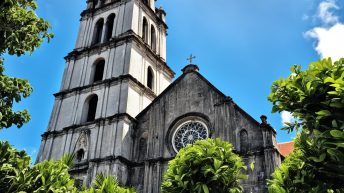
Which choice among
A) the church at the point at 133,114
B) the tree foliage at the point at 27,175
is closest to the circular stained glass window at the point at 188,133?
the church at the point at 133,114

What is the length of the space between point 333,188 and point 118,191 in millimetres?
6434

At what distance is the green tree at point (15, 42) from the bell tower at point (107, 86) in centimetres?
932

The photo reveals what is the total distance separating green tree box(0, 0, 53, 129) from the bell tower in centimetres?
932

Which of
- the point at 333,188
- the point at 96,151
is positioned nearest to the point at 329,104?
the point at 333,188

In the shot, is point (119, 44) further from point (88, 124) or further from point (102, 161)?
point (102, 161)

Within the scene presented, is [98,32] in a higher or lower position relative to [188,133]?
higher

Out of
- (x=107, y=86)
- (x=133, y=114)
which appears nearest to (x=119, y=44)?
(x=107, y=86)

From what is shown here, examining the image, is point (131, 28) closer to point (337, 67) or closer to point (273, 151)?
point (273, 151)

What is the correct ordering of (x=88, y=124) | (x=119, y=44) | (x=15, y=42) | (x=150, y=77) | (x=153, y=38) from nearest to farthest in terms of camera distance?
(x=15, y=42) < (x=88, y=124) < (x=119, y=44) < (x=150, y=77) < (x=153, y=38)

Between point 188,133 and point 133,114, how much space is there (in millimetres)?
3963

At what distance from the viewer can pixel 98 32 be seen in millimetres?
26125

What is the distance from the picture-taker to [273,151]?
1459 centimetres

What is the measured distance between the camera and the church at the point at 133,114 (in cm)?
1638

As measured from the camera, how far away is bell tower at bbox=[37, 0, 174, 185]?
18.3 metres
